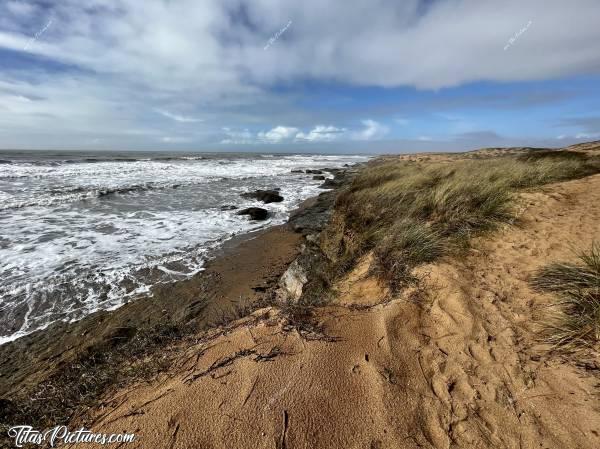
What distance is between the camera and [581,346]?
9.28ft

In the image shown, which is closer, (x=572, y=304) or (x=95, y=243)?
(x=572, y=304)

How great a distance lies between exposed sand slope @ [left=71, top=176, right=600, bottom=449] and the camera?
219 cm

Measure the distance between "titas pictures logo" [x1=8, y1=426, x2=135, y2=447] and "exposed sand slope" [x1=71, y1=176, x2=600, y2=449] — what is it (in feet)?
0.20

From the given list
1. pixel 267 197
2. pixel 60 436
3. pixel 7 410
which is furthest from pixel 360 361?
pixel 267 197

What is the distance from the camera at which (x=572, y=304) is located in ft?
10.9

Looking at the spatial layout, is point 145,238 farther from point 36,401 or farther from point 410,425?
point 410,425

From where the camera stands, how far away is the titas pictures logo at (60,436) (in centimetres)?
222

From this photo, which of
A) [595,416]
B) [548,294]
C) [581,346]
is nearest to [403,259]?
[548,294]

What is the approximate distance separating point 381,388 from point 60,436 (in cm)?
261

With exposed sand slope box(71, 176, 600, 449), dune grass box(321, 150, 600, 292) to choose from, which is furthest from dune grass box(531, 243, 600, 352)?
dune grass box(321, 150, 600, 292)

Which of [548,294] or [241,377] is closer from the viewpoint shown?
[241,377]

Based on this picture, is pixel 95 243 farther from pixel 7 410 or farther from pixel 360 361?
pixel 360 361

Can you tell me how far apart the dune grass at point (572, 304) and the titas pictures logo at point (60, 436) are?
3.97m

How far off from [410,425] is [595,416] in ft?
4.57
